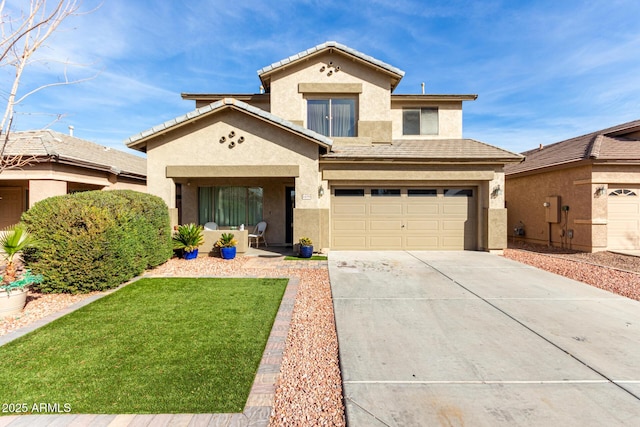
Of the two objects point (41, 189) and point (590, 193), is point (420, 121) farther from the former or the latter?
point (41, 189)

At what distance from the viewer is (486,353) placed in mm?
4250

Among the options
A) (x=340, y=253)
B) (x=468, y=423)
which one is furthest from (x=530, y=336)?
(x=340, y=253)

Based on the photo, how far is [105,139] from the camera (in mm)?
17188

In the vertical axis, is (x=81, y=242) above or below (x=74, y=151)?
below

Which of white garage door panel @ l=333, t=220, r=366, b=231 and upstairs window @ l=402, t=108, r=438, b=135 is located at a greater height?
upstairs window @ l=402, t=108, r=438, b=135

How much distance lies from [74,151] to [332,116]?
1196 cm

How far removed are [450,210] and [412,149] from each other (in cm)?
310

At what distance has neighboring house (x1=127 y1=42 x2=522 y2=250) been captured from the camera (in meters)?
11.7

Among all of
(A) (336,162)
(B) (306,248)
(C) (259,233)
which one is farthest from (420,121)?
(C) (259,233)

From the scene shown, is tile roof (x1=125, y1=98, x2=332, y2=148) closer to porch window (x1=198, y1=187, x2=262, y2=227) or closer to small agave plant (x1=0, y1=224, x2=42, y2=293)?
porch window (x1=198, y1=187, x2=262, y2=227)

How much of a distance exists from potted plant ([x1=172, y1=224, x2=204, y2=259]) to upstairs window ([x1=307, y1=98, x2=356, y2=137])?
23.1 ft

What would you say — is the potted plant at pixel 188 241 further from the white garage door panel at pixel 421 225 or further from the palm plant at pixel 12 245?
the white garage door panel at pixel 421 225

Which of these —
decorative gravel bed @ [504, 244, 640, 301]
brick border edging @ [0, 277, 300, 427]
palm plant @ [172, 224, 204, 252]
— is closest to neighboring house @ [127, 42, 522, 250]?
palm plant @ [172, 224, 204, 252]

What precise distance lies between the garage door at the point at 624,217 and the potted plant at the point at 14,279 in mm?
18621
